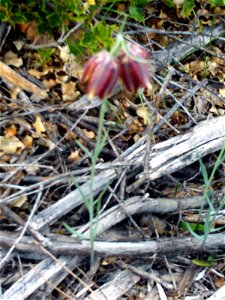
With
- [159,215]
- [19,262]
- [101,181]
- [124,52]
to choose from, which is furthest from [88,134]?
[124,52]

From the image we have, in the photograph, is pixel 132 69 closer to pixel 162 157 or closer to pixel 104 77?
pixel 104 77

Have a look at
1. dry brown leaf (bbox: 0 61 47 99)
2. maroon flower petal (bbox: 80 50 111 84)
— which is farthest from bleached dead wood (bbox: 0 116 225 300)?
maroon flower petal (bbox: 80 50 111 84)

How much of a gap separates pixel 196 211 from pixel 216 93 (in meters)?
0.55

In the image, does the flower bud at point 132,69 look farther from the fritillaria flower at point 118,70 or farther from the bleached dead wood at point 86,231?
the bleached dead wood at point 86,231

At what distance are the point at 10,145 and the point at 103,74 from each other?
2.85 feet

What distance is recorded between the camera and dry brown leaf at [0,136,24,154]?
1984 mm

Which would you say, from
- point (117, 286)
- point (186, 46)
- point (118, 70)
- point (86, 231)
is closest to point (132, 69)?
point (118, 70)

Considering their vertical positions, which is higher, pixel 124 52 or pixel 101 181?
pixel 124 52

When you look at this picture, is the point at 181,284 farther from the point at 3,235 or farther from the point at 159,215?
the point at 3,235

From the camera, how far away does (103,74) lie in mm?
1194

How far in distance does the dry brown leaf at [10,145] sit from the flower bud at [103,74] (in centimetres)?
81

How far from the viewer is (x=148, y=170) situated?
1913 mm

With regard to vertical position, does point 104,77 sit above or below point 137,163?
above

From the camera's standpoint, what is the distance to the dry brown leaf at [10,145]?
6.51 ft
